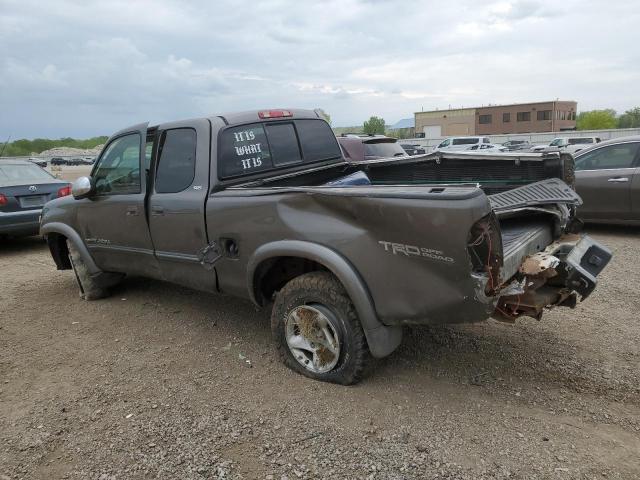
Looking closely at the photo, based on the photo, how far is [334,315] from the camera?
332 centimetres

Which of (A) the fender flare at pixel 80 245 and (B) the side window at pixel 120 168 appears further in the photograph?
(A) the fender flare at pixel 80 245

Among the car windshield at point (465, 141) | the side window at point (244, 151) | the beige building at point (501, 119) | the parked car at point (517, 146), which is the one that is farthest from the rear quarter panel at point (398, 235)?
the beige building at point (501, 119)

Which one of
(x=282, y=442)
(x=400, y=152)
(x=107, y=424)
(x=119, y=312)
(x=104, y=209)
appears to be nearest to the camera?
(x=282, y=442)

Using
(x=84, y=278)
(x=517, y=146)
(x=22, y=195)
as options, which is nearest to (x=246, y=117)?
(x=84, y=278)

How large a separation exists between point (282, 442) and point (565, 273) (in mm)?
2040

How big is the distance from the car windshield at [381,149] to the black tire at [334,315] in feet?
22.0

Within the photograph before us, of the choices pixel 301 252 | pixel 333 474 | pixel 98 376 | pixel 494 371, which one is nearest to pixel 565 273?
pixel 494 371

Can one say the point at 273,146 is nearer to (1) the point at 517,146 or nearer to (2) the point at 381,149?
(2) the point at 381,149

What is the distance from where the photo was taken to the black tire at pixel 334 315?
3.26 metres

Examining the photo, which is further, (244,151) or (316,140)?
(316,140)

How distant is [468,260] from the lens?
2.69 meters

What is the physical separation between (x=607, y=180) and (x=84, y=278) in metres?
7.52

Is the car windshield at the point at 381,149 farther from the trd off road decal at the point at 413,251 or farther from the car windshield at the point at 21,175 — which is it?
the trd off road decal at the point at 413,251

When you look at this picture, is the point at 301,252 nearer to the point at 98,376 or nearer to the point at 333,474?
the point at 333,474
